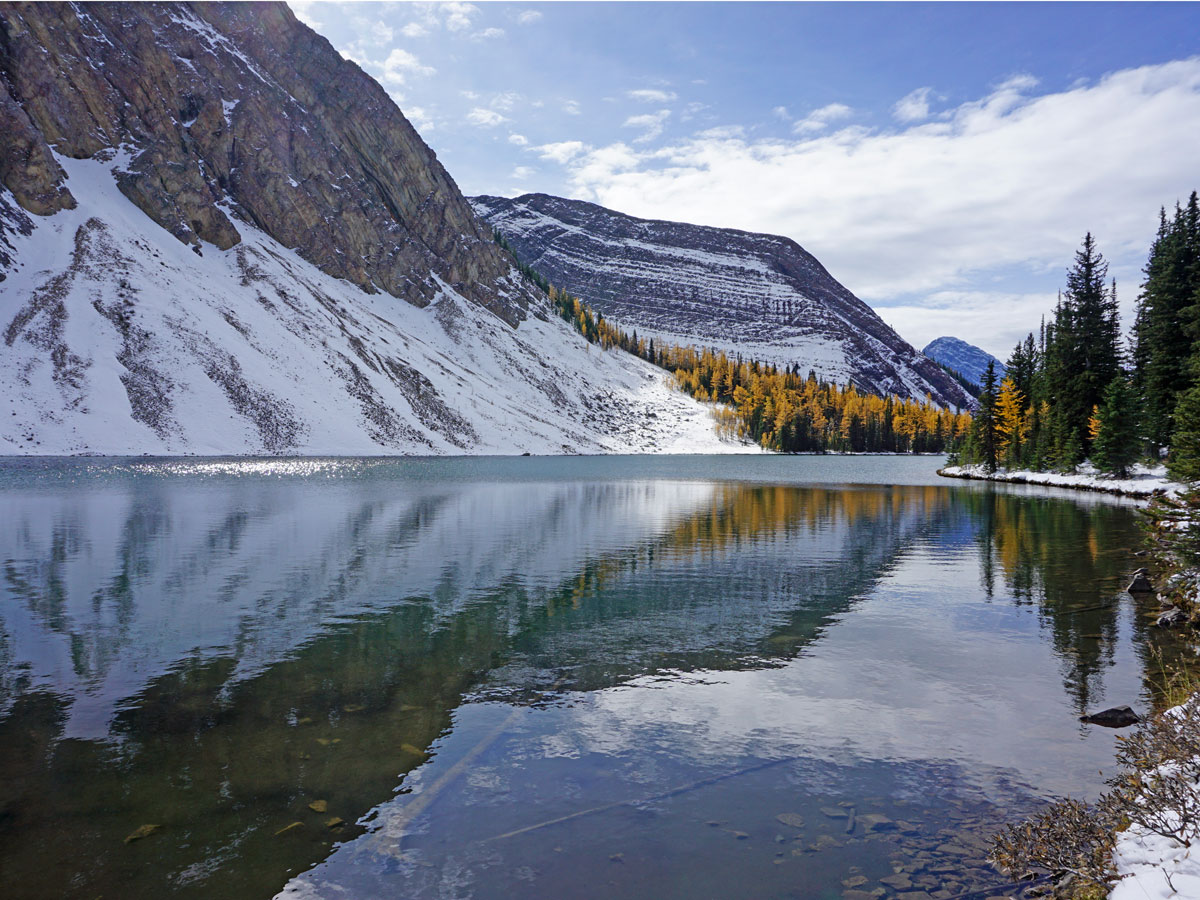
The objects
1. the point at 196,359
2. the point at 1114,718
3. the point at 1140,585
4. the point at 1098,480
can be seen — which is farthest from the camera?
the point at 196,359

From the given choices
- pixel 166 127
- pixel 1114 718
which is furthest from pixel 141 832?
pixel 166 127

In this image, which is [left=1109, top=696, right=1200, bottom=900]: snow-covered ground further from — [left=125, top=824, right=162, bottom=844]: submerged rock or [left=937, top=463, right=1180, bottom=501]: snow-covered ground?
[left=937, top=463, right=1180, bottom=501]: snow-covered ground

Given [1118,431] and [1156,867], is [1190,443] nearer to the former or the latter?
[1156,867]

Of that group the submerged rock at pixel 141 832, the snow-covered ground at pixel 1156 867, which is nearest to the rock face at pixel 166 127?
the submerged rock at pixel 141 832

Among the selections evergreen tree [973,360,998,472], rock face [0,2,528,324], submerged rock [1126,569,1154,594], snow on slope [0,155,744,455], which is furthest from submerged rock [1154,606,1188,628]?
rock face [0,2,528,324]

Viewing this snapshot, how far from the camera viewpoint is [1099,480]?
69.9 metres

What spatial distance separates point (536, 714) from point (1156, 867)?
9.98 metres

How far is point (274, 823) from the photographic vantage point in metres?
10.1

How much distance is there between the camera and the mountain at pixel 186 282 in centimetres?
10675

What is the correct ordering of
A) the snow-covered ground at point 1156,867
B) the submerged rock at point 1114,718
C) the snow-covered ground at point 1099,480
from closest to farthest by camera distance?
1. the snow-covered ground at point 1156,867
2. the submerged rock at point 1114,718
3. the snow-covered ground at point 1099,480

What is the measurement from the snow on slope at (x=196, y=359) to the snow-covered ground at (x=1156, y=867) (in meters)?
114

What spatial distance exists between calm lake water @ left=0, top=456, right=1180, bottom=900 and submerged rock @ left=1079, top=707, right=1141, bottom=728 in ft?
1.04

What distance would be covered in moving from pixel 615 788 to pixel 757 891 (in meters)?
3.10

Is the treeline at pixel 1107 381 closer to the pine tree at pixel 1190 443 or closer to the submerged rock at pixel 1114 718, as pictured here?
the pine tree at pixel 1190 443
